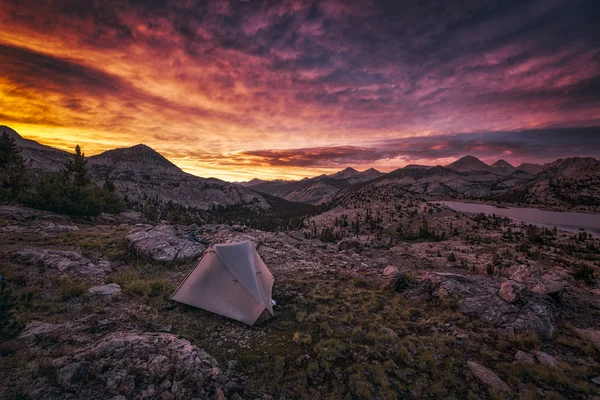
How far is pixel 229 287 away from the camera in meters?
10.2

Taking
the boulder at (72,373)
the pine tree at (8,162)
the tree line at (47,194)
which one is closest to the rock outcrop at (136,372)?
the boulder at (72,373)

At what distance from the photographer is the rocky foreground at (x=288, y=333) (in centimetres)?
620

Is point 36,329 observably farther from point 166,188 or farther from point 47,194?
point 166,188

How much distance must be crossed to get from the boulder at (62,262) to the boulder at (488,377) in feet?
55.3

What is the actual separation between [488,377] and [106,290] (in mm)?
15004

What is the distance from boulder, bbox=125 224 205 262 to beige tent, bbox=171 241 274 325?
543 cm

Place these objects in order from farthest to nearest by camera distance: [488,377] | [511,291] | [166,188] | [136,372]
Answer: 1. [166,188]
2. [511,291]
3. [488,377]
4. [136,372]

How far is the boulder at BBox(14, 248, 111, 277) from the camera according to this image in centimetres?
1180

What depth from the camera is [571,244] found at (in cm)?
2467

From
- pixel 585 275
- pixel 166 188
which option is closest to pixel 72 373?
pixel 585 275

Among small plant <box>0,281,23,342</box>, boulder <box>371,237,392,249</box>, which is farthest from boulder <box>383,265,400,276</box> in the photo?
small plant <box>0,281,23,342</box>

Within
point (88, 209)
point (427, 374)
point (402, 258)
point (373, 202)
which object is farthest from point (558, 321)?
point (373, 202)

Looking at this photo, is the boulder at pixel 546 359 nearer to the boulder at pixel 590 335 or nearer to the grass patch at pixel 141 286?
the boulder at pixel 590 335

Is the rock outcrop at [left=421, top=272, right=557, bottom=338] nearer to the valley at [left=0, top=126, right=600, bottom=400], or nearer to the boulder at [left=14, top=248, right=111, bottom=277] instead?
the valley at [left=0, top=126, right=600, bottom=400]
